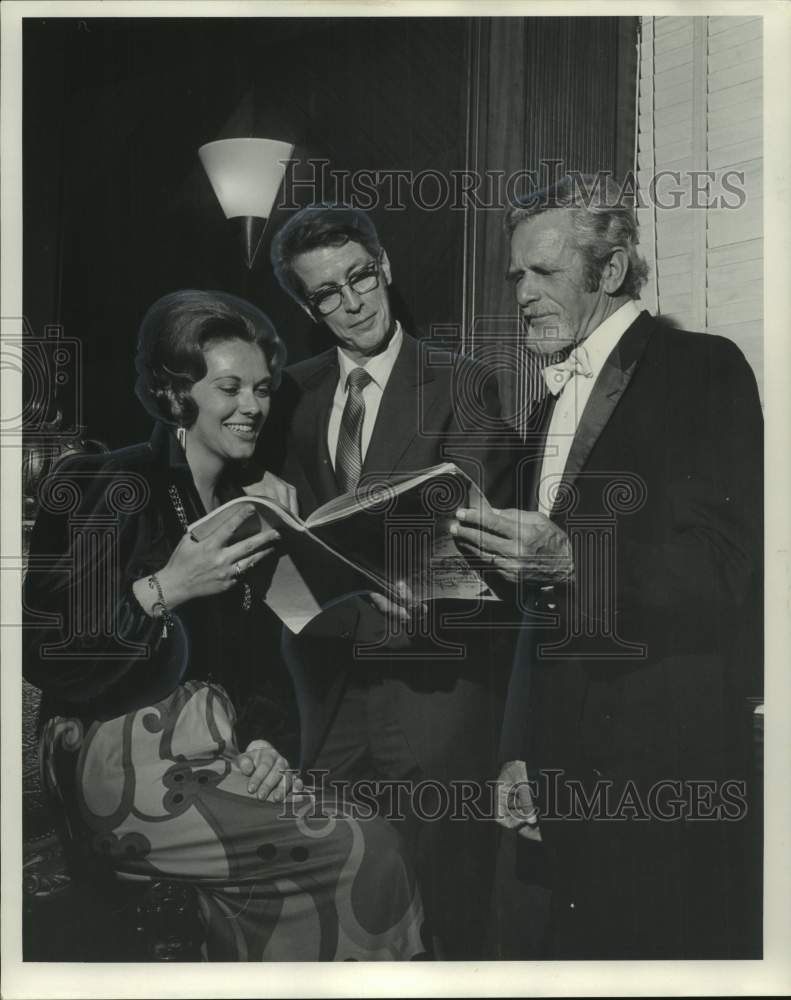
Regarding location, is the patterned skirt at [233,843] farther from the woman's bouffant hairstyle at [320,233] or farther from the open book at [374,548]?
the woman's bouffant hairstyle at [320,233]

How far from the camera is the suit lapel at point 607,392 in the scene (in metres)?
3.25

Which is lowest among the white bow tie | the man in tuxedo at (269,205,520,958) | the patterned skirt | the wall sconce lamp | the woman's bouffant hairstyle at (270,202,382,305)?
the patterned skirt

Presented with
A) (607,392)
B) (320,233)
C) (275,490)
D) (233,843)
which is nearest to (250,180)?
(320,233)

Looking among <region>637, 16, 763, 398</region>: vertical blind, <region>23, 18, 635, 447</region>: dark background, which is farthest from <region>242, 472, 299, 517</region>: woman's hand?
<region>637, 16, 763, 398</region>: vertical blind

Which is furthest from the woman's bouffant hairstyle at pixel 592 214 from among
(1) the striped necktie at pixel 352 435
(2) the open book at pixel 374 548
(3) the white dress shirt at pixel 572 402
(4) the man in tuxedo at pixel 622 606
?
(2) the open book at pixel 374 548

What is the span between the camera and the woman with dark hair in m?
3.27

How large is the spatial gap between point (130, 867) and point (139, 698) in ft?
1.69

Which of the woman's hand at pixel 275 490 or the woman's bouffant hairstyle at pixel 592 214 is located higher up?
the woman's bouffant hairstyle at pixel 592 214

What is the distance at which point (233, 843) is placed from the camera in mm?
3268

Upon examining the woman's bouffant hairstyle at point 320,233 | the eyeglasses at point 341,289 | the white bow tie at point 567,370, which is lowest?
the white bow tie at point 567,370

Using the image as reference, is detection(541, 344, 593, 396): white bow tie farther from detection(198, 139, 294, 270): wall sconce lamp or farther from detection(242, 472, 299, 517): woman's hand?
detection(198, 139, 294, 270): wall sconce lamp

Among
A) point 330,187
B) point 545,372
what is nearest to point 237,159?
point 330,187

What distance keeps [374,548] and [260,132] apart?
1.31 meters

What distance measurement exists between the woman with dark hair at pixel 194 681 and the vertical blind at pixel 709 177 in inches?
48.2
